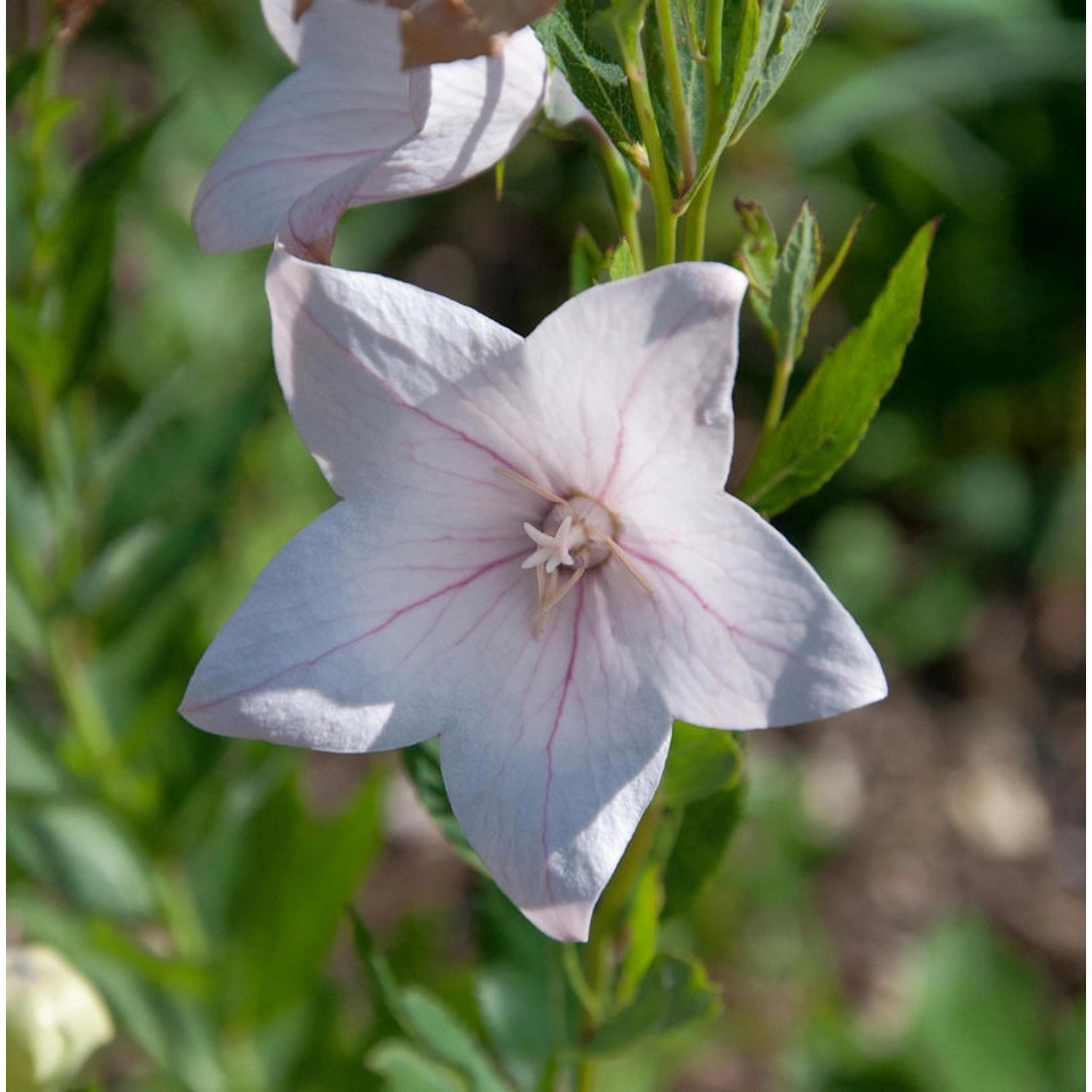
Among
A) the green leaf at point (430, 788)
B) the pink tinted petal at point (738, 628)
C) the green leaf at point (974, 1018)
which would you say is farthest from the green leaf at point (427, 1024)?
the green leaf at point (974, 1018)

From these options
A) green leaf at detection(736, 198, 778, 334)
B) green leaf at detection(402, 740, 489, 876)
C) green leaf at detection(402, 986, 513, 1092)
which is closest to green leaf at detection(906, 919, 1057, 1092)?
green leaf at detection(402, 986, 513, 1092)

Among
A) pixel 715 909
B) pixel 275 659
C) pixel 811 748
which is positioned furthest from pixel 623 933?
pixel 811 748

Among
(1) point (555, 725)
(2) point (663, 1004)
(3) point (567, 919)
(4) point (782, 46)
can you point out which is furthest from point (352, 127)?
(2) point (663, 1004)

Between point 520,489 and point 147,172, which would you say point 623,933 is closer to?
point 520,489

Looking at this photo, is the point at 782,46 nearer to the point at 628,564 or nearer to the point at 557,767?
the point at 628,564

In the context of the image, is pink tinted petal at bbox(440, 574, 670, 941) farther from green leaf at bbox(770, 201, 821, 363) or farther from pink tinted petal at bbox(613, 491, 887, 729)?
green leaf at bbox(770, 201, 821, 363)

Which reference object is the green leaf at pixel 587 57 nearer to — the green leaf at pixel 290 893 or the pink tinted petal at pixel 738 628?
the pink tinted petal at pixel 738 628

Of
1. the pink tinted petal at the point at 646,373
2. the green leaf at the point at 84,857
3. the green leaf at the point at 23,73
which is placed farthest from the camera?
the green leaf at the point at 84,857
